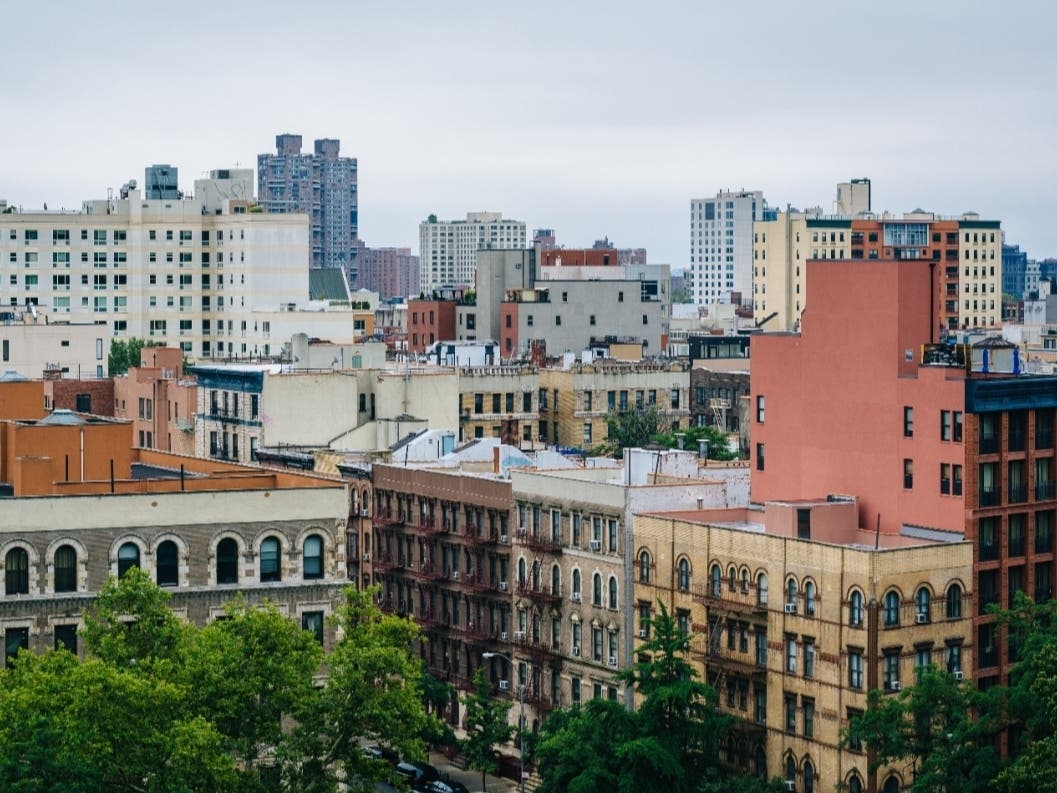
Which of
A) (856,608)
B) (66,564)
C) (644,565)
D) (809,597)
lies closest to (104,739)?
(66,564)

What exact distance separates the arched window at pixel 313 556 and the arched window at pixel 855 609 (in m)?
21.9

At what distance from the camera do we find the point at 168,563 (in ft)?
336

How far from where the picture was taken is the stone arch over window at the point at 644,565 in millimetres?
123556

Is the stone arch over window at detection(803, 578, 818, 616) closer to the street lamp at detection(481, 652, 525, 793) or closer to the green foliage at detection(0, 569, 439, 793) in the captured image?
the street lamp at detection(481, 652, 525, 793)

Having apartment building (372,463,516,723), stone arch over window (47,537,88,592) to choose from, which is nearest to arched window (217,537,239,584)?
stone arch over window (47,537,88,592)

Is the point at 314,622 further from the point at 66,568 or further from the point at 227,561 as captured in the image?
the point at 66,568

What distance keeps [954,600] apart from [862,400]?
1241 centimetres

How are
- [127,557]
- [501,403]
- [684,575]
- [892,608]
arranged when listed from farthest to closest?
1. [501,403]
2. [684,575]
3. [892,608]
4. [127,557]

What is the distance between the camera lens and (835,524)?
384ft

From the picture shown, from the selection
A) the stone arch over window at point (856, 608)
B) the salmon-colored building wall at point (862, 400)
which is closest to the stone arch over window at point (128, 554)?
the stone arch over window at point (856, 608)

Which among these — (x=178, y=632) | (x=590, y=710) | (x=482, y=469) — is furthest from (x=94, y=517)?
(x=482, y=469)

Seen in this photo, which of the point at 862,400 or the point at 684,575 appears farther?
the point at 862,400

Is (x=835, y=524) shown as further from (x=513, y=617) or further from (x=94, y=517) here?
(x=94, y=517)

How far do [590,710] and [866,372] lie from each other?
65.2 ft
